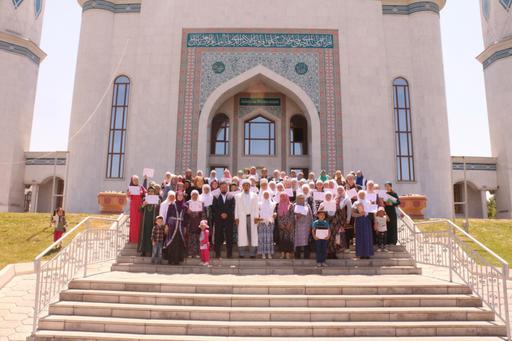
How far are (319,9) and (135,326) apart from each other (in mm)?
10696

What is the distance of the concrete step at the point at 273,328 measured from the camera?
364cm

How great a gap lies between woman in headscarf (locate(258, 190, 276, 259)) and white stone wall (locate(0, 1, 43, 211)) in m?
9.84

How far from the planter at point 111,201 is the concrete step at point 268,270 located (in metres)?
5.19

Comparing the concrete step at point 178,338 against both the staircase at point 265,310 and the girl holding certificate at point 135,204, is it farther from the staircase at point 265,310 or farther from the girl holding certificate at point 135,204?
the girl holding certificate at point 135,204

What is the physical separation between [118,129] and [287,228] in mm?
7933

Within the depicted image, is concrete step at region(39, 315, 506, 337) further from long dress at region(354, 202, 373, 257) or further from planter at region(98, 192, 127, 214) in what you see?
planter at region(98, 192, 127, 214)

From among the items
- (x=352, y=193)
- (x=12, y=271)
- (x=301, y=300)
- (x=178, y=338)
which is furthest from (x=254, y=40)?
(x=178, y=338)

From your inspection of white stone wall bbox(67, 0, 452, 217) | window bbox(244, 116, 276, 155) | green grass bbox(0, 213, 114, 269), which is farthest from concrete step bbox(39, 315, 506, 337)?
window bbox(244, 116, 276, 155)

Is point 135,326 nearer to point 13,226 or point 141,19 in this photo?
point 13,226

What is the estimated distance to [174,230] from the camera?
5344mm

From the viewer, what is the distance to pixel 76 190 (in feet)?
36.8

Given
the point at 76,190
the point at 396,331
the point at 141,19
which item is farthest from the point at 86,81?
the point at 396,331

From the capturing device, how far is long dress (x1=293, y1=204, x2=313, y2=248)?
5.42m

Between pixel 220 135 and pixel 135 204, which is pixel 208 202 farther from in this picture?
pixel 220 135
